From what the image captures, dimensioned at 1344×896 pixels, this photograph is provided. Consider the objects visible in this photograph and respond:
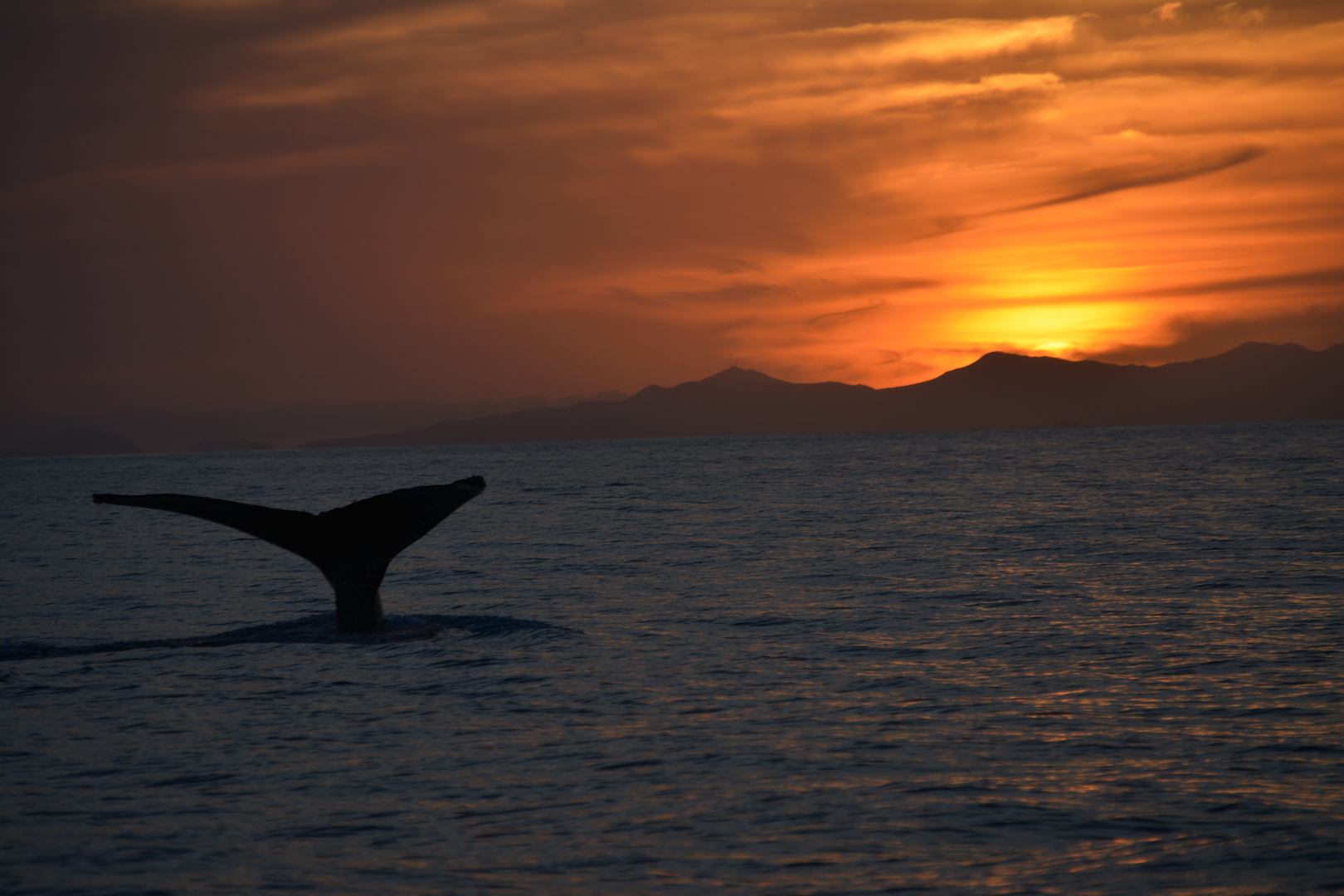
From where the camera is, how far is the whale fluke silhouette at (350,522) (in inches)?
482

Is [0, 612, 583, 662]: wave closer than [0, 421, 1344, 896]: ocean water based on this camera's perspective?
No

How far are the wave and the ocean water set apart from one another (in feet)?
0.40

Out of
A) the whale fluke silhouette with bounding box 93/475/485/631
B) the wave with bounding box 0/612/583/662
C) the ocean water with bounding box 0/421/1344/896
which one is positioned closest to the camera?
the ocean water with bounding box 0/421/1344/896

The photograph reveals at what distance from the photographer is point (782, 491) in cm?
7388

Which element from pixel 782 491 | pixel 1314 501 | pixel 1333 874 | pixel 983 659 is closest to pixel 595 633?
pixel 983 659

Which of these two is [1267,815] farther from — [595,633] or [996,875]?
[595,633]

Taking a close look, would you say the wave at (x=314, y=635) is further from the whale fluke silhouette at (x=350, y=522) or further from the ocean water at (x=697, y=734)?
the whale fluke silhouette at (x=350, y=522)

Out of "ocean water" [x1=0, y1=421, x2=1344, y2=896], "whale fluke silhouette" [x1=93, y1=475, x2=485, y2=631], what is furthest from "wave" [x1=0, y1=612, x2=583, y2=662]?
"whale fluke silhouette" [x1=93, y1=475, x2=485, y2=631]

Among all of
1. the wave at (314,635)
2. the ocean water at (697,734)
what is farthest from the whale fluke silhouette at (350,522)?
the wave at (314,635)

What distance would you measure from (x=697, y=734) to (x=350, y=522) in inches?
217

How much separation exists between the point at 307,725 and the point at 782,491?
63997mm

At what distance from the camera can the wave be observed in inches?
623

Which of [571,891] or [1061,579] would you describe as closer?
[571,891]

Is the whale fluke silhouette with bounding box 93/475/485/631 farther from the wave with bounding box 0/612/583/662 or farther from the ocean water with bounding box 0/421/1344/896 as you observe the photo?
the wave with bounding box 0/612/583/662
